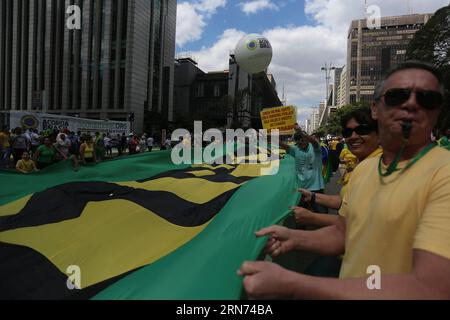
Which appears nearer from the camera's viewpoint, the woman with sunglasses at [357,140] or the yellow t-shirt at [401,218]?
the yellow t-shirt at [401,218]

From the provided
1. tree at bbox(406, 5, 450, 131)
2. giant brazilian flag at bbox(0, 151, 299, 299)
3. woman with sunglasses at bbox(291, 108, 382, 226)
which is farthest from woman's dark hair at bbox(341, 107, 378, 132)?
tree at bbox(406, 5, 450, 131)

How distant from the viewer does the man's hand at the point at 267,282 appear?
101 centimetres

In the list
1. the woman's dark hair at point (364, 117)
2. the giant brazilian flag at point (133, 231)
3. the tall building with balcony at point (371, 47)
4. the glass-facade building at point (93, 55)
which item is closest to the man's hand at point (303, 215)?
the giant brazilian flag at point (133, 231)

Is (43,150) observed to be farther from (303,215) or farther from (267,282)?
(267,282)

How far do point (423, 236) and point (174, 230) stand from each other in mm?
2103

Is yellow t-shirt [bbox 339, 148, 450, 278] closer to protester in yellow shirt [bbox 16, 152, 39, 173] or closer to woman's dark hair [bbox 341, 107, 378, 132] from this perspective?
woman's dark hair [bbox 341, 107, 378, 132]

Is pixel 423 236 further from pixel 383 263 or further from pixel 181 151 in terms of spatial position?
pixel 181 151

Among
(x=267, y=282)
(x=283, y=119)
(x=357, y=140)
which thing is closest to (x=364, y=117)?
(x=357, y=140)

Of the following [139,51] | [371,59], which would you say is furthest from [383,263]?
[371,59]

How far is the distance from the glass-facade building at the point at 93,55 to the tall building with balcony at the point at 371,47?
165 ft

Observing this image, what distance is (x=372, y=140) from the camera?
2.95 metres

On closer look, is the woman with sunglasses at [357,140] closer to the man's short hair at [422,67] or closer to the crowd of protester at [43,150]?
the man's short hair at [422,67]

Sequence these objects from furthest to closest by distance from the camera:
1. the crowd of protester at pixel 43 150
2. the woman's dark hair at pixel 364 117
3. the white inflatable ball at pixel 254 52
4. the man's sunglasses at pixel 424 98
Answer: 1. the white inflatable ball at pixel 254 52
2. the crowd of protester at pixel 43 150
3. the woman's dark hair at pixel 364 117
4. the man's sunglasses at pixel 424 98

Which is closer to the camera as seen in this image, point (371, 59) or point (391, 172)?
point (391, 172)
